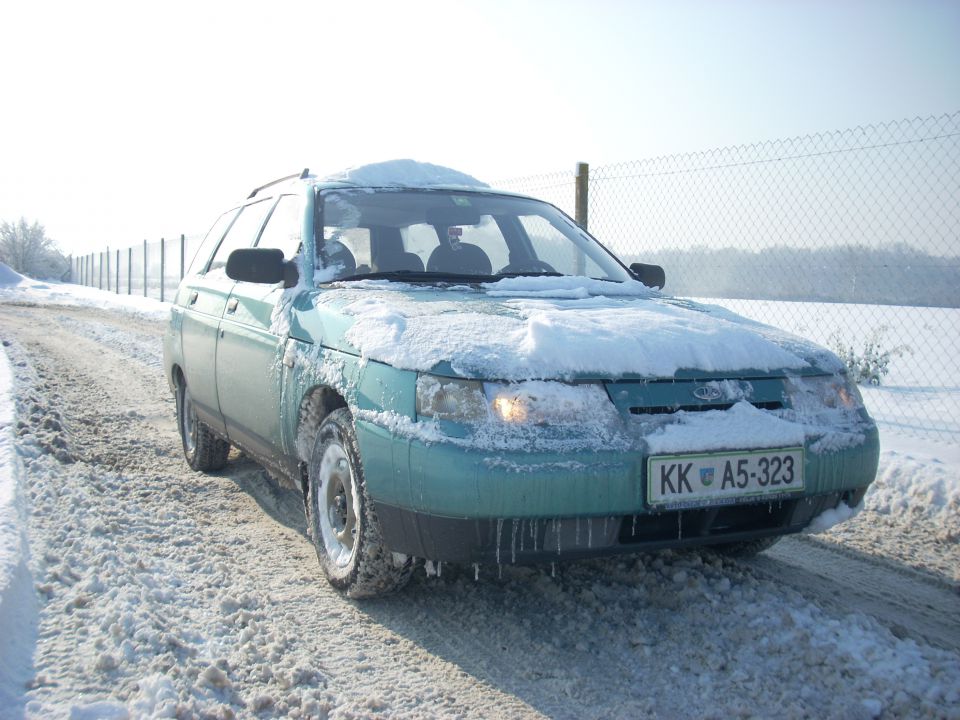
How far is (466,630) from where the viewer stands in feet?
9.09

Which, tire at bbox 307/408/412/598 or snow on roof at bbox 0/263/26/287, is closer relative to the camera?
tire at bbox 307/408/412/598

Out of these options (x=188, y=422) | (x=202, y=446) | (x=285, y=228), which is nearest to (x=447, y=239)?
(x=285, y=228)

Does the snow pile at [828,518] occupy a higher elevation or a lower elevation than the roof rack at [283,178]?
lower

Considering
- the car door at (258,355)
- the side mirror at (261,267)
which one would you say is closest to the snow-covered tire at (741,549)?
the car door at (258,355)

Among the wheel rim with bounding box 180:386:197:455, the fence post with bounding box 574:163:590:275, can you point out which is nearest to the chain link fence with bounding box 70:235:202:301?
the fence post with bounding box 574:163:590:275

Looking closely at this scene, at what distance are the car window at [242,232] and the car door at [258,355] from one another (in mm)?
176

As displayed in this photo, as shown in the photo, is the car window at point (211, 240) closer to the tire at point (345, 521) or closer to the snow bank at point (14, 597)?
the snow bank at point (14, 597)

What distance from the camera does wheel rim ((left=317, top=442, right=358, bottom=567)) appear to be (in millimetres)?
2922

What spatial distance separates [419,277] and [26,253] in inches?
2675

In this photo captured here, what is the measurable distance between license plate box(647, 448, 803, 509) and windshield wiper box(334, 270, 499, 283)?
1.52 m

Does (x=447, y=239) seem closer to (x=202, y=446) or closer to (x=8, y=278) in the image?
(x=202, y=446)

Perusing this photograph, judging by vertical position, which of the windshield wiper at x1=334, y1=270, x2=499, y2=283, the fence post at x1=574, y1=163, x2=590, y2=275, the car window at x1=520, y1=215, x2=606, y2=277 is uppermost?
the fence post at x1=574, y1=163, x2=590, y2=275

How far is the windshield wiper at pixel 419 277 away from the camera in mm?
3578

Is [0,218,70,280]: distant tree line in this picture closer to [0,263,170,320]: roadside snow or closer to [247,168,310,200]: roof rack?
[0,263,170,320]: roadside snow
